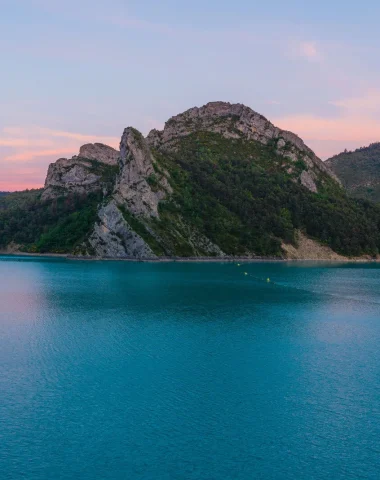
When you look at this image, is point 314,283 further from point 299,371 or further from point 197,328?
point 299,371

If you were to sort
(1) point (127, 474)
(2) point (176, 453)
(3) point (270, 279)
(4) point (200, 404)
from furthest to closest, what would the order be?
(3) point (270, 279), (4) point (200, 404), (2) point (176, 453), (1) point (127, 474)

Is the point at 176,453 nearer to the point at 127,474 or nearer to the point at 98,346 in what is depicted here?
the point at 127,474

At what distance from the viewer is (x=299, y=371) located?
5312 centimetres

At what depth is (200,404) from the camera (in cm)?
4200

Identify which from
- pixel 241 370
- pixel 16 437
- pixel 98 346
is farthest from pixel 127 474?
pixel 98 346

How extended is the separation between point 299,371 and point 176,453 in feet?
76.8

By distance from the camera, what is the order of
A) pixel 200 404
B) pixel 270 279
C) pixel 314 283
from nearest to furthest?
pixel 200 404
pixel 314 283
pixel 270 279

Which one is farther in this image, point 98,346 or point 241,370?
point 98,346

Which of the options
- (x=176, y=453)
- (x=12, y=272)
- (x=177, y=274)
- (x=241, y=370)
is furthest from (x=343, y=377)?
(x=12, y=272)

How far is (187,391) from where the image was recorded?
45156 millimetres

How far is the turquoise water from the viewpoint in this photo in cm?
3238

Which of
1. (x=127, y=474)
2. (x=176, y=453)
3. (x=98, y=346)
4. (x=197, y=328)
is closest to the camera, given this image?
(x=127, y=474)

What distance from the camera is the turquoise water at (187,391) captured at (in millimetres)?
32375

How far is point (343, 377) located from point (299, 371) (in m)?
4.61
